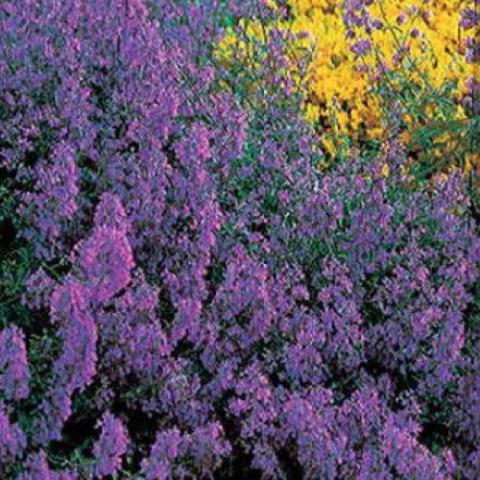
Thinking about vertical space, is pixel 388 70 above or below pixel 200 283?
above

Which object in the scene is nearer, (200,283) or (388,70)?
(200,283)

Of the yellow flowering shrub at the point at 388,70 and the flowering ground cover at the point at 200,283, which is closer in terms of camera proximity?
the flowering ground cover at the point at 200,283

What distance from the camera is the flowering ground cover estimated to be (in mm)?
2479

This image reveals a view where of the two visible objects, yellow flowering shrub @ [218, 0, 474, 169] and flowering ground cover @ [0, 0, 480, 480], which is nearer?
flowering ground cover @ [0, 0, 480, 480]

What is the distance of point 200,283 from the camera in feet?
9.09

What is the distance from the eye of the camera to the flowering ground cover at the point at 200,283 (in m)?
2.48

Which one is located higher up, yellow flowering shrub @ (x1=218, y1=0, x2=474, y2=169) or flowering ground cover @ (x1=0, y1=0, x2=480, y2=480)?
yellow flowering shrub @ (x1=218, y1=0, x2=474, y2=169)

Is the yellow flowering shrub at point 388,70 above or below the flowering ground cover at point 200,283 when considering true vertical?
above

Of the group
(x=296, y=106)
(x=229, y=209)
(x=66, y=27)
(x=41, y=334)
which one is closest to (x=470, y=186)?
(x=296, y=106)

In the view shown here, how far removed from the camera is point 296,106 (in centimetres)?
385

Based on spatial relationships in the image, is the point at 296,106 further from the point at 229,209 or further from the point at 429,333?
the point at 429,333

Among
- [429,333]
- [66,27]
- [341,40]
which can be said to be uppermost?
[341,40]

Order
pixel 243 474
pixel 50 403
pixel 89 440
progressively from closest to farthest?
pixel 50 403 → pixel 89 440 → pixel 243 474

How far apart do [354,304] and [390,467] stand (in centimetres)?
45
